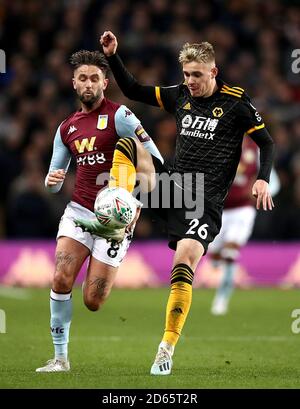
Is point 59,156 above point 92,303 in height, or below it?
above

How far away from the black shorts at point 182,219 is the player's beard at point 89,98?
2.32 feet

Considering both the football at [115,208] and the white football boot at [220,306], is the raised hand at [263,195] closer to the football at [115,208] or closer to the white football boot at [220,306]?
the football at [115,208]

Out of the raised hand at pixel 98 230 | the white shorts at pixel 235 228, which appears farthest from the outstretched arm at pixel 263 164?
the white shorts at pixel 235 228

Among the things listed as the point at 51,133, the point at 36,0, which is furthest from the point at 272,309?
the point at 36,0

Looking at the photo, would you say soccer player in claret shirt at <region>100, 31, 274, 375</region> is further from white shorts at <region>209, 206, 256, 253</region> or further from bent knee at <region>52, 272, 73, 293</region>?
white shorts at <region>209, 206, 256, 253</region>

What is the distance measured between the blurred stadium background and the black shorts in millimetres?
6494

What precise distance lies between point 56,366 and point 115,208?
1.38 meters

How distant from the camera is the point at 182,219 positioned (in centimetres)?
805

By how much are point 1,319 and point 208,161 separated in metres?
4.55

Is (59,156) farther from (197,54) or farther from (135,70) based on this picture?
(135,70)

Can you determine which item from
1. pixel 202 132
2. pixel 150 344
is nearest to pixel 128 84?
pixel 202 132

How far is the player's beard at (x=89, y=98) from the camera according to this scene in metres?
8.32

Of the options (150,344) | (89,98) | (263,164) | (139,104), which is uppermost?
(139,104)

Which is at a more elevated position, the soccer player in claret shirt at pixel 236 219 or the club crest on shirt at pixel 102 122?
the soccer player in claret shirt at pixel 236 219
